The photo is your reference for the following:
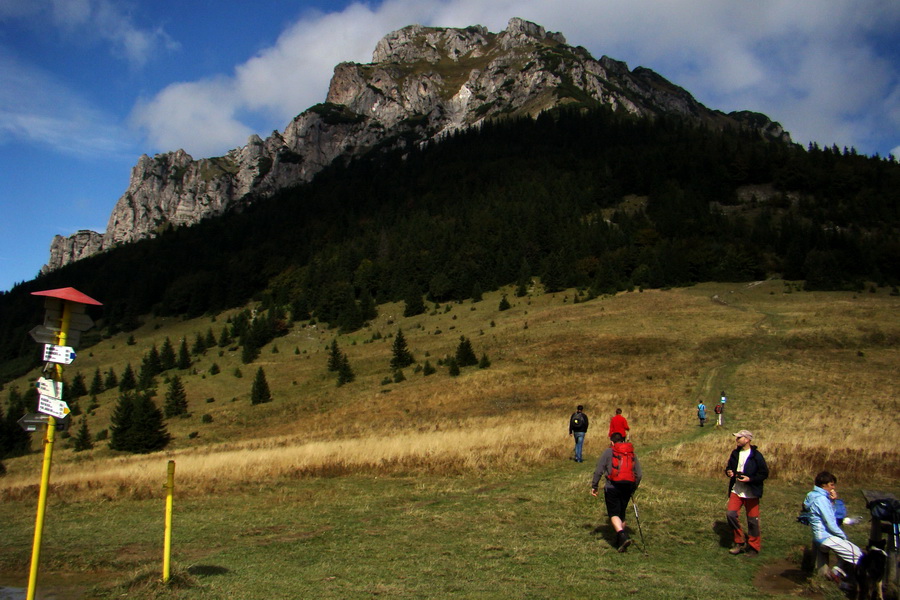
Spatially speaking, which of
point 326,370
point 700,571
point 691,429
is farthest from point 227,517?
point 326,370

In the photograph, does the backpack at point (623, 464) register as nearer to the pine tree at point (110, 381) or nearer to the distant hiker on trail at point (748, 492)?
the distant hiker on trail at point (748, 492)

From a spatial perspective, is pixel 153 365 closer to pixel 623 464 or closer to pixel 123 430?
pixel 123 430

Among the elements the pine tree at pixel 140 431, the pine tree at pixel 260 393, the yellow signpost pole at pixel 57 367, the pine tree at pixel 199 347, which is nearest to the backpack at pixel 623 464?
the yellow signpost pole at pixel 57 367

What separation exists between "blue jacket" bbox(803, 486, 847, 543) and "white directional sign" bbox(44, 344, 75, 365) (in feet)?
32.7

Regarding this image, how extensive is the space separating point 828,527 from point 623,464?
9.54 ft

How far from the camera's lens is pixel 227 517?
42.6ft

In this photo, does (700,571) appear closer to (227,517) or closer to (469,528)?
(469,528)

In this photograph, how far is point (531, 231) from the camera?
386ft

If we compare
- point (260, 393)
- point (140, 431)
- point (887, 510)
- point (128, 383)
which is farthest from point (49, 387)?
point (128, 383)

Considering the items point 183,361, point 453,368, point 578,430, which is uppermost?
point 183,361

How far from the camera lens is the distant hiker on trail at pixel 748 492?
9.49 meters

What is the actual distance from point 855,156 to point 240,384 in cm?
15641

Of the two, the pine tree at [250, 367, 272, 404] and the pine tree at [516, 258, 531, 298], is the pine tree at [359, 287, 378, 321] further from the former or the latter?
the pine tree at [250, 367, 272, 404]

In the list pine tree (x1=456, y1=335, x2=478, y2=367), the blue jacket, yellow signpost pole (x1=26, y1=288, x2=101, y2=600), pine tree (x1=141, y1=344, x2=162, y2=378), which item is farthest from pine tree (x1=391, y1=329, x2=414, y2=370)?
yellow signpost pole (x1=26, y1=288, x2=101, y2=600)
